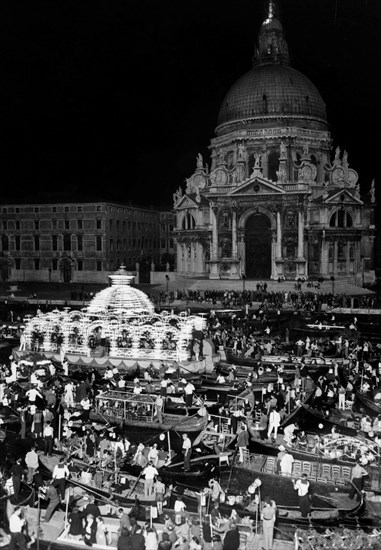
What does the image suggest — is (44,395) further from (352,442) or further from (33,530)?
(352,442)

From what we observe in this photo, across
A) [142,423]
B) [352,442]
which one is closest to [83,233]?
[142,423]

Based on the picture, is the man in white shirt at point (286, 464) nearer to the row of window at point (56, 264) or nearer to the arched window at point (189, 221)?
the arched window at point (189, 221)

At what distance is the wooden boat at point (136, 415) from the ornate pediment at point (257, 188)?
4670cm

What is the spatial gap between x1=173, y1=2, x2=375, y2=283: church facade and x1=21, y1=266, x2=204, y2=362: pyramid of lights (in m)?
33.6

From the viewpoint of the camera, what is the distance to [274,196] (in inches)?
2660

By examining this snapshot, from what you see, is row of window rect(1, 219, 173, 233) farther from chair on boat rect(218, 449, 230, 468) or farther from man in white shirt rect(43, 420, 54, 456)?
chair on boat rect(218, 449, 230, 468)

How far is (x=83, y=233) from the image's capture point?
7900 centimetres

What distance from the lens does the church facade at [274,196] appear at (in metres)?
67.9

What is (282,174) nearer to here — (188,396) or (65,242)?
(65,242)

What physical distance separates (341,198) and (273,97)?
1670cm

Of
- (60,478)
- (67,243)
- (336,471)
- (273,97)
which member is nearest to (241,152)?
(273,97)

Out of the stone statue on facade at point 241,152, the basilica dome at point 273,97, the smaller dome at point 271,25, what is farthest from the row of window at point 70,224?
the smaller dome at point 271,25

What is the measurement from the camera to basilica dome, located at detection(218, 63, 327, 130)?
7425 cm

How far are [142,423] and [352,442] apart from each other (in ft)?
25.0
